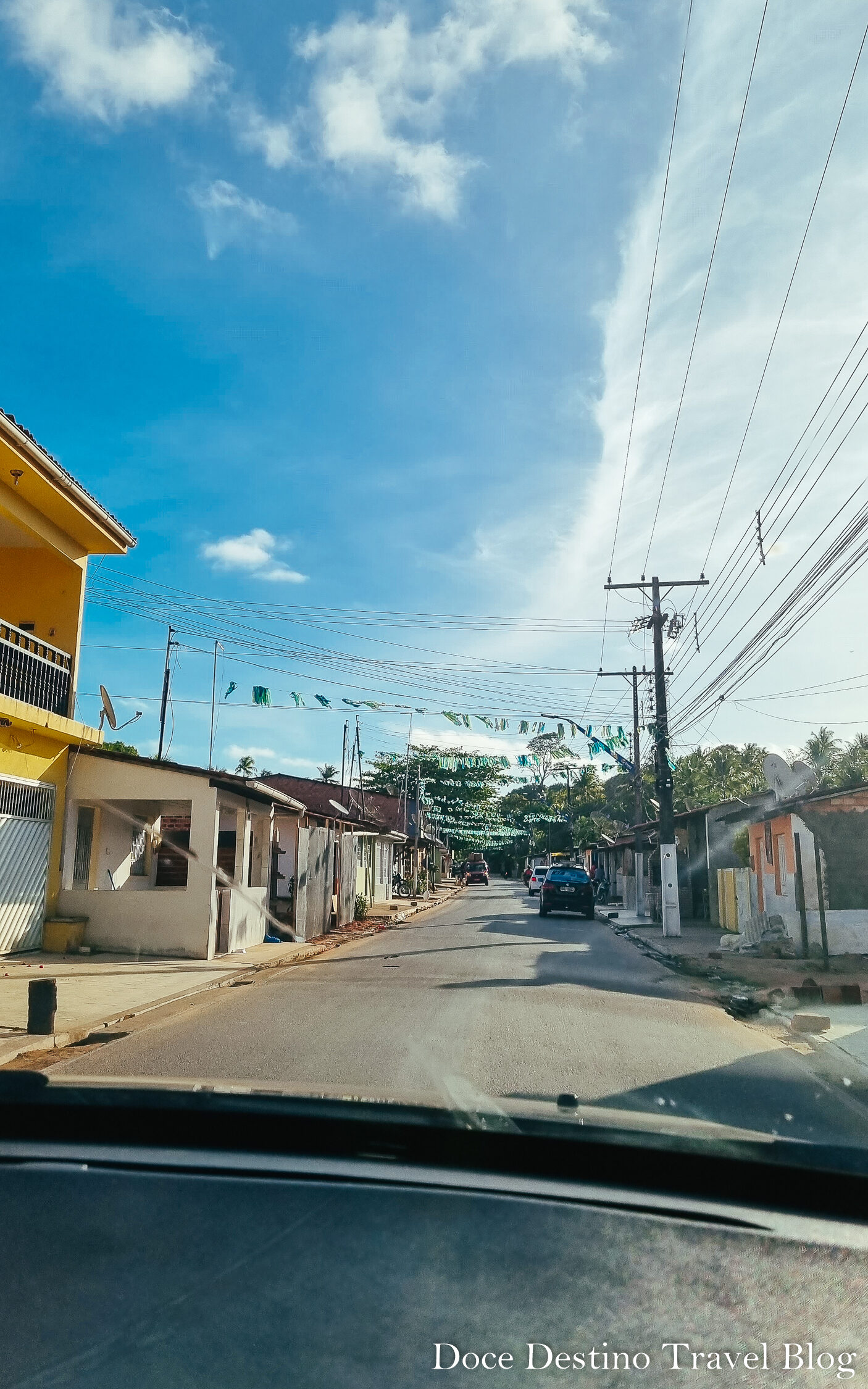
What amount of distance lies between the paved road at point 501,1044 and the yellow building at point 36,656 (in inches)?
169

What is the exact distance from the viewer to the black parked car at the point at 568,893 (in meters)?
29.7

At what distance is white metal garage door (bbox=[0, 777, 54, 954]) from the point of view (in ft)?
48.3

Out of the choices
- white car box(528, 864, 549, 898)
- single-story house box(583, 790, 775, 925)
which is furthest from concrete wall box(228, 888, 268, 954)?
white car box(528, 864, 549, 898)

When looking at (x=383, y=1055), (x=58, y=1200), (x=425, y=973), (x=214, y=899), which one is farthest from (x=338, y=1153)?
(x=214, y=899)

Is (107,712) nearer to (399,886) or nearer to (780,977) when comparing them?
(780,977)

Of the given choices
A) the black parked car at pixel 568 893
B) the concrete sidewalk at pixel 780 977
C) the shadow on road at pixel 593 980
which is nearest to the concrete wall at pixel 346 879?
the black parked car at pixel 568 893

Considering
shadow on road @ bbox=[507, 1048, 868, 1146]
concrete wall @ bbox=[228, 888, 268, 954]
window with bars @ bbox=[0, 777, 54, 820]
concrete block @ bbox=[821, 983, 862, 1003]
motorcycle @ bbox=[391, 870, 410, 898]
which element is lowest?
shadow on road @ bbox=[507, 1048, 868, 1146]

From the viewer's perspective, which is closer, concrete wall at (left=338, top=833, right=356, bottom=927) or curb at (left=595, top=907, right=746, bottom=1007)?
curb at (left=595, top=907, right=746, bottom=1007)

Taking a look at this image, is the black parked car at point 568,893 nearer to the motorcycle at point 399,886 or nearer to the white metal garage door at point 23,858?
the white metal garage door at point 23,858

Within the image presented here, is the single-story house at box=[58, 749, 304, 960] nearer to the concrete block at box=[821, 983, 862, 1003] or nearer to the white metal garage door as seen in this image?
the white metal garage door

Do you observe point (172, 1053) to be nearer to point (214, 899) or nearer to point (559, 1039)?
point (559, 1039)

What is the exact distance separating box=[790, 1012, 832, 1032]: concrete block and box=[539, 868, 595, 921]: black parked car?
64.3 ft

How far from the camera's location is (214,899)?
1623 cm

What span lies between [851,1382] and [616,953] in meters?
17.4
